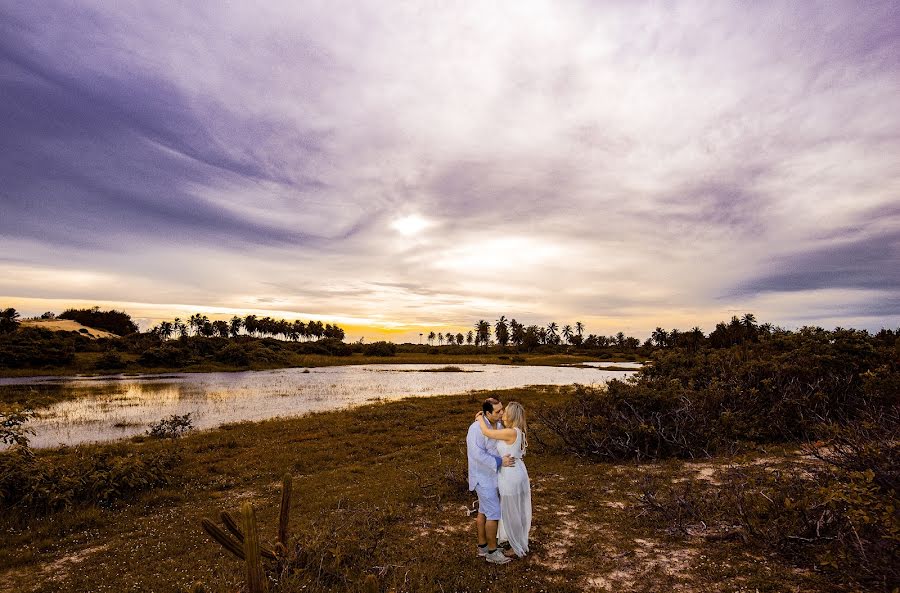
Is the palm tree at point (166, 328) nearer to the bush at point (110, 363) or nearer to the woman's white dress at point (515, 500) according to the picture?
the bush at point (110, 363)

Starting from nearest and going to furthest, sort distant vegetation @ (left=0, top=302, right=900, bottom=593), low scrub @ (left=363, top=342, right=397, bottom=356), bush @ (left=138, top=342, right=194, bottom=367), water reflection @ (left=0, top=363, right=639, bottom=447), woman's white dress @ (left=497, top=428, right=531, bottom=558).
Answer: distant vegetation @ (left=0, top=302, right=900, bottom=593) → woman's white dress @ (left=497, top=428, right=531, bottom=558) → water reflection @ (left=0, top=363, right=639, bottom=447) → bush @ (left=138, top=342, right=194, bottom=367) → low scrub @ (left=363, top=342, right=397, bottom=356)

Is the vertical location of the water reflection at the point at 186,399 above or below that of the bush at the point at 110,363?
below

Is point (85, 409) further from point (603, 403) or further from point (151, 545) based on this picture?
point (603, 403)

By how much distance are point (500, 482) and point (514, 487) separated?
0.95ft

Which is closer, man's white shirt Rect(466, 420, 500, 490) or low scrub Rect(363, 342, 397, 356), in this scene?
man's white shirt Rect(466, 420, 500, 490)

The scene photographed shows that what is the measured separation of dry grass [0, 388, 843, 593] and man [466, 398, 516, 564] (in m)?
0.30

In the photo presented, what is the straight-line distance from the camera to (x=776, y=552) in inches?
314

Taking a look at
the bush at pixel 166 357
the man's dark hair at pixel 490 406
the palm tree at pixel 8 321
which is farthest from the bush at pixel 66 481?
the palm tree at pixel 8 321

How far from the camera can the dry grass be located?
7746 mm

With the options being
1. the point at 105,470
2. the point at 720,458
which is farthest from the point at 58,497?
the point at 720,458

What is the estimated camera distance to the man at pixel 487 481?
8.49m

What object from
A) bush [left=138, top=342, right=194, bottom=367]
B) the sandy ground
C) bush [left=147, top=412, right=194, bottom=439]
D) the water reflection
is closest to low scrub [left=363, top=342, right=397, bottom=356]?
bush [left=138, top=342, right=194, bottom=367]

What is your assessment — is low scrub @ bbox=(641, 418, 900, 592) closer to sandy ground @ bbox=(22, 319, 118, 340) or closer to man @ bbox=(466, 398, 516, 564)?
man @ bbox=(466, 398, 516, 564)

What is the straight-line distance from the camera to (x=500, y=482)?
861 cm
